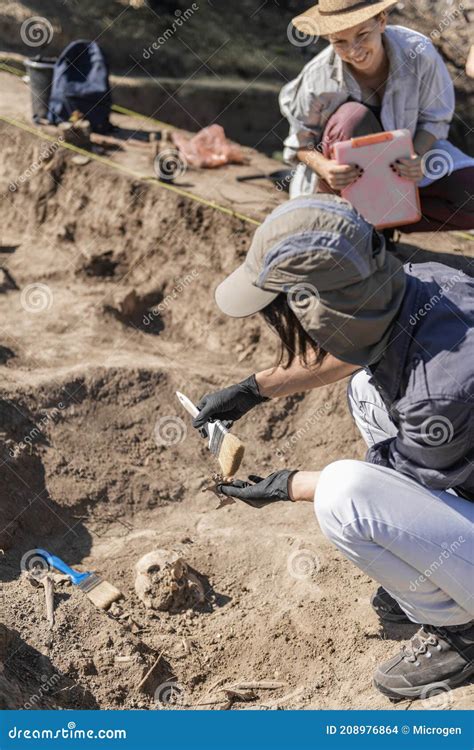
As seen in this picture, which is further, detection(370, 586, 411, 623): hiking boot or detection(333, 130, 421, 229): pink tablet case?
detection(333, 130, 421, 229): pink tablet case

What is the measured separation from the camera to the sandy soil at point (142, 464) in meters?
3.38

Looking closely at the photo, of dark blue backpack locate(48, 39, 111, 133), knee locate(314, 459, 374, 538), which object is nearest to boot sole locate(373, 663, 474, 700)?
knee locate(314, 459, 374, 538)

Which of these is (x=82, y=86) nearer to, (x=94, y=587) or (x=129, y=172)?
(x=129, y=172)

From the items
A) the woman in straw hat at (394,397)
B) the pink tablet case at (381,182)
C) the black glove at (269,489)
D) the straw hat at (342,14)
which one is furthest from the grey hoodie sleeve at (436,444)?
the straw hat at (342,14)

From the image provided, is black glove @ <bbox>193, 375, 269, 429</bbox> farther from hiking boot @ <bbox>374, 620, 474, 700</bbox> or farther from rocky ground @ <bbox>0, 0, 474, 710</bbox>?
hiking boot @ <bbox>374, 620, 474, 700</bbox>

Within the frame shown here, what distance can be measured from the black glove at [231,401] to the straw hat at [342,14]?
6.54 ft

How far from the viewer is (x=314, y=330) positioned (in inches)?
103

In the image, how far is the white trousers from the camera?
280cm

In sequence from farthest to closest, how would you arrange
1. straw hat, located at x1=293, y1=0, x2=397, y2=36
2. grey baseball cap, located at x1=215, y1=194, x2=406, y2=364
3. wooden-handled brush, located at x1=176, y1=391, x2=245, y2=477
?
straw hat, located at x1=293, y1=0, x2=397, y2=36 < wooden-handled brush, located at x1=176, y1=391, x2=245, y2=477 < grey baseball cap, located at x1=215, y1=194, x2=406, y2=364

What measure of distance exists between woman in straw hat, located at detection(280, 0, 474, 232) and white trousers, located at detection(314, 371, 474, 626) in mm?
2291

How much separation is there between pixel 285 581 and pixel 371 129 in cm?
246

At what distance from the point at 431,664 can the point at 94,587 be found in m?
1.41

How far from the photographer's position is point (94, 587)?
12.2 feet

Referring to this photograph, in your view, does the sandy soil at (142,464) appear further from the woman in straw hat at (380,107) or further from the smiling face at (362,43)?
the smiling face at (362,43)
